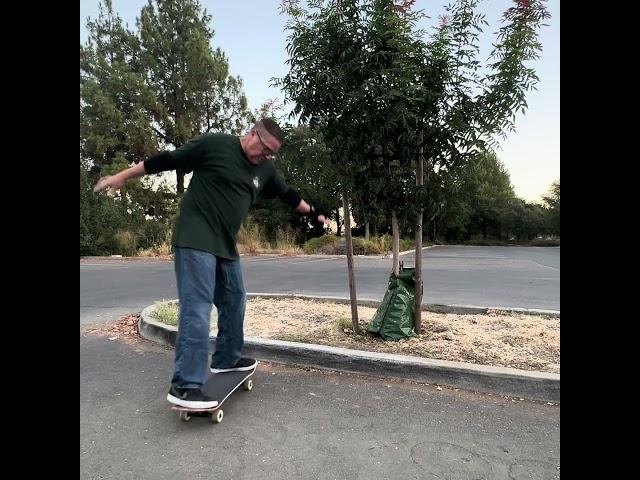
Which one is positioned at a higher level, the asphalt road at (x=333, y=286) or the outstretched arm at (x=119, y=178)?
the outstretched arm at (x=119, y=178)

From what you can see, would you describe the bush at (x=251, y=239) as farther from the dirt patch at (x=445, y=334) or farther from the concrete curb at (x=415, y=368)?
the concrete curb at (x=415, y=368)

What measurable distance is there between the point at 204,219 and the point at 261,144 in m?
0.62

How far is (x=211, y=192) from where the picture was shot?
9.49 feet

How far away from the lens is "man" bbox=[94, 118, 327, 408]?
2758mm

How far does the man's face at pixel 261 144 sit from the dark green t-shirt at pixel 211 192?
0.24ft

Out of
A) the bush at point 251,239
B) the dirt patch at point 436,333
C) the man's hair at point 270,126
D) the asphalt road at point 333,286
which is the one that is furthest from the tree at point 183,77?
the man's hair at point 270,126

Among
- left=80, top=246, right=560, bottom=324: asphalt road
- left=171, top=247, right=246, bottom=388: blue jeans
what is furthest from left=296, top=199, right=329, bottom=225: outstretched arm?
left=80, top=246, right=560, bottom=324: asphalt road

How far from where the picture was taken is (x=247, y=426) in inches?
107

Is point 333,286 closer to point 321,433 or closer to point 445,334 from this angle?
point 445,334

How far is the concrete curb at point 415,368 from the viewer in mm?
3184

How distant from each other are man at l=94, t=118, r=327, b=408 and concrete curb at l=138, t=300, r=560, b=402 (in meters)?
1.07
